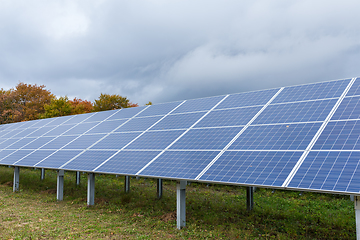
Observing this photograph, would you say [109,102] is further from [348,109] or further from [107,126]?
[348,109]

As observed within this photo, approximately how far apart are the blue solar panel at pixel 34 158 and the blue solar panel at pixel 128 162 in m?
6.44

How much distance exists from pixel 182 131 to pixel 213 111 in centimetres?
235

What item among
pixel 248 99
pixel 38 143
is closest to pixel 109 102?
pixel 38 143

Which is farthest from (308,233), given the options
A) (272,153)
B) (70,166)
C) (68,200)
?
(68,200)

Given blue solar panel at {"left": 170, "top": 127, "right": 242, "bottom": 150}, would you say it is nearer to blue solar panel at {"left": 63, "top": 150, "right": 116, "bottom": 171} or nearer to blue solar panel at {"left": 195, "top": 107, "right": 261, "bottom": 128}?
blue solar panel at {"left": 195, "top": 107, "right": 261, "bottom": 128}

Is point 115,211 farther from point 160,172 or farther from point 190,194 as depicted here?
point 190,194

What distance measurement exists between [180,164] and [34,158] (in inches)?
460

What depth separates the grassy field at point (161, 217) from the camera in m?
10.7

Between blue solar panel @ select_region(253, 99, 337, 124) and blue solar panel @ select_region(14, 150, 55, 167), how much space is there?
44.2 feet

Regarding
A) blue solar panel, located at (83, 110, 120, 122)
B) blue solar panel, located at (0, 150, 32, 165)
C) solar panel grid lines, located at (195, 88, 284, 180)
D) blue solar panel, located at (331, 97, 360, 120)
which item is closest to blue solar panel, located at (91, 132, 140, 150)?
blue solar panel, located at (83, 110, 120, 122)

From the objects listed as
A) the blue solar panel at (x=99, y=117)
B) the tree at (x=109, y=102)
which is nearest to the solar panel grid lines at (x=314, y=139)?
the blue solar panel at (x=99, y=117)

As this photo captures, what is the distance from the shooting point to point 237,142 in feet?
36.3

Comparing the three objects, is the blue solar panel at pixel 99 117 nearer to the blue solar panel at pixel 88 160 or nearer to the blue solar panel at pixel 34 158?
the blue solar panel at pixel 34 158

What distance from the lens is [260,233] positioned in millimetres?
10875
